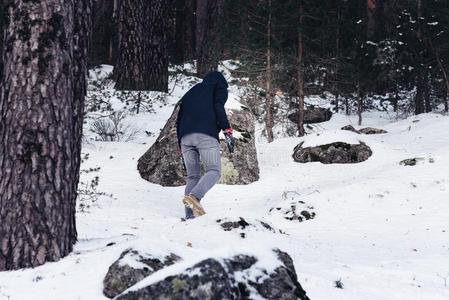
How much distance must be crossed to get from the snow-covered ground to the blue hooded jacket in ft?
3.95

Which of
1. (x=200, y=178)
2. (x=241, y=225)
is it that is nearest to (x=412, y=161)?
(x=200, y=178)

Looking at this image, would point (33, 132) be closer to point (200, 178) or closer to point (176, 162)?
point (200, 178)

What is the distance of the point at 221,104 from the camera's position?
649cm

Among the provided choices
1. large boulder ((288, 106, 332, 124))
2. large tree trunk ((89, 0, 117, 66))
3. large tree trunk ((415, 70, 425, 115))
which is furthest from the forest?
large tree trunk ((89, 0, 117, 66))

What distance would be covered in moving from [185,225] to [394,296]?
7.54ft

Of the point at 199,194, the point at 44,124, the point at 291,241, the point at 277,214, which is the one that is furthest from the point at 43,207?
the point at 277,214

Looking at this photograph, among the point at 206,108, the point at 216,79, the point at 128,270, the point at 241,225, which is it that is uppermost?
the point at 216,79

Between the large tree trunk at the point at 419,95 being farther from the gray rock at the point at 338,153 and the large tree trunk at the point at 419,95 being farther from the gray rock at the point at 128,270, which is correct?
the gray rock at the point at 128,270

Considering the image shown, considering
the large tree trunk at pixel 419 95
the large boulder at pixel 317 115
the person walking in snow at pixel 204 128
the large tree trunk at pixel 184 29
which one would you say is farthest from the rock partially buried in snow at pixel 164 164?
the large tree trunk at pixel 184 29

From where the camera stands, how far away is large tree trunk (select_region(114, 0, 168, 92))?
49.3 feet

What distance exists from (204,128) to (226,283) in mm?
3732

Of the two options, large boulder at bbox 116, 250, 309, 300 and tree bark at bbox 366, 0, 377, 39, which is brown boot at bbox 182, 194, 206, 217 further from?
tree bark at bbox 366, 0, 377, 39

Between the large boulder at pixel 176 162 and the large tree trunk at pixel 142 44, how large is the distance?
5.35 meters

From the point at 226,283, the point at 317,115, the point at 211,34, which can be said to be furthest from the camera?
the point at 317,115
